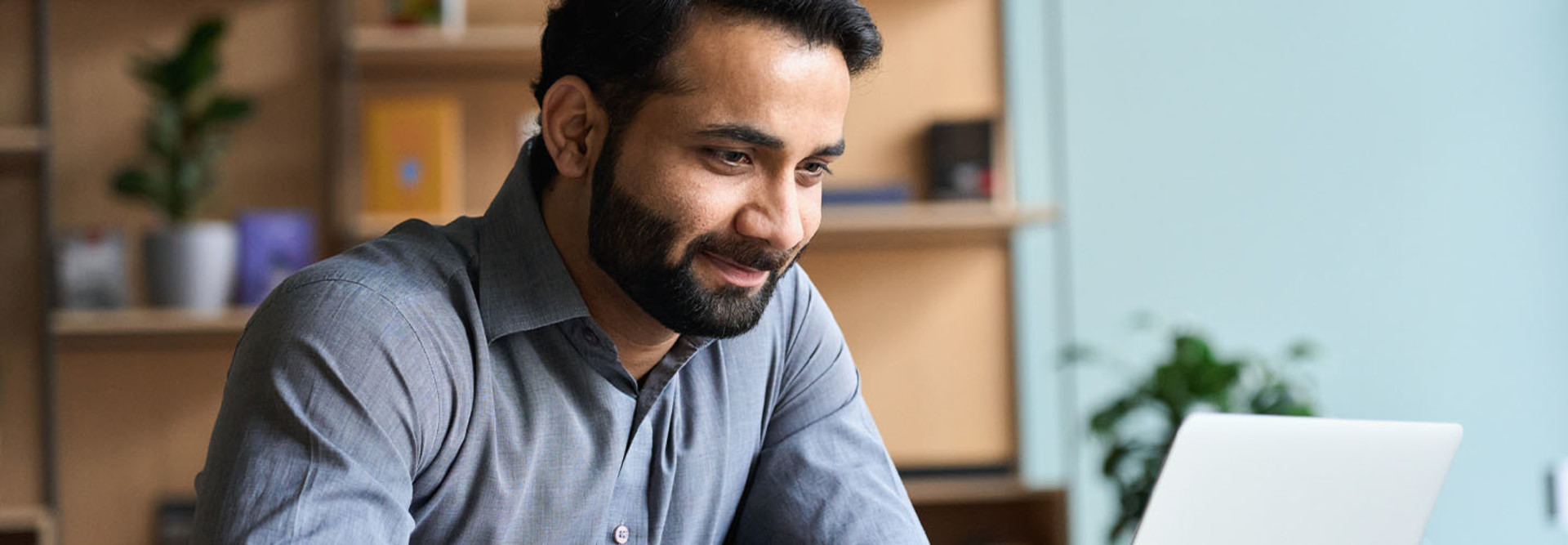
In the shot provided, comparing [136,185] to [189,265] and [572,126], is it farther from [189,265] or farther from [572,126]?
[572,126]

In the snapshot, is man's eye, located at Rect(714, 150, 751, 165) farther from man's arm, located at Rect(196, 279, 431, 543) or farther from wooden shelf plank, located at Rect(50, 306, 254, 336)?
wooden shelf plank, located at Rect(50, 306, 254, 336)

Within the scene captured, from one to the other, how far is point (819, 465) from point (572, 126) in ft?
1.24

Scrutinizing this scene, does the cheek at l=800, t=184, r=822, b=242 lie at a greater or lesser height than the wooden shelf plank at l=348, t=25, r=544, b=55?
lesser

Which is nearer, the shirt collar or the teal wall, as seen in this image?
the shirt collar

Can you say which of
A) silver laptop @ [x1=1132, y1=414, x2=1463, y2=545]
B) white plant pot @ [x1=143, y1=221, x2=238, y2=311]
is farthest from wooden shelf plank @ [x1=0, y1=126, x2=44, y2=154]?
silver laptop @ [x1=1132, y1=414, x2=1463, y2=545]

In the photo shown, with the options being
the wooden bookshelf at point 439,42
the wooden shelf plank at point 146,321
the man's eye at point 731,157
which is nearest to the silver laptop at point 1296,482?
the man's eye at point 731,157

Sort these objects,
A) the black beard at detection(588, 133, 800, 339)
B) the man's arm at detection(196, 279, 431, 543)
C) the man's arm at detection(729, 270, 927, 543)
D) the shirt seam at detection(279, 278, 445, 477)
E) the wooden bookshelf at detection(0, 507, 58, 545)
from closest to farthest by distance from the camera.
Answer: the man's arm at detection(196, 279, 431, 543), the shirt seam at detection(279, 278, 445, 477), the black beard at detection(588, 133, 800, 339), the man's arm at detection(729, 270, 927, 543), the wooden bookshelf at detection(0, 507, 58, 545)

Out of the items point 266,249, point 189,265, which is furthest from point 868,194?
point 189,265

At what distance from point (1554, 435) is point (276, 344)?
2.49 meters

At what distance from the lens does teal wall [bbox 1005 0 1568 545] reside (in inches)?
102

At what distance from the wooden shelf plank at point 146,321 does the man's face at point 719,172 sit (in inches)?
61.8

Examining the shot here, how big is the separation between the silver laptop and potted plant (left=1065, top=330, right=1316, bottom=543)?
1.33 meters

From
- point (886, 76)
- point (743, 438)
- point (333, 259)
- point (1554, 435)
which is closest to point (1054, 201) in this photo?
point (886, 76)

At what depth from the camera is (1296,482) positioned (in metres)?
0.97
